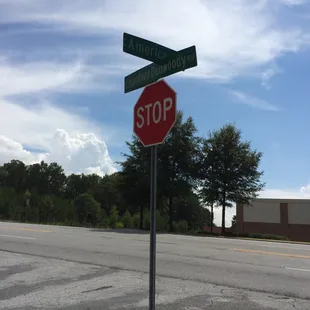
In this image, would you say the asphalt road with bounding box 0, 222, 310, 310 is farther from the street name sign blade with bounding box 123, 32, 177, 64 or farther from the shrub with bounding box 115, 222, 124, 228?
the shrub with bounding box 115, 222, 124, 228

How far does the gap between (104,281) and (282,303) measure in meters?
3.45

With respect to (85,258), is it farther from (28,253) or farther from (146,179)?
(146,179)

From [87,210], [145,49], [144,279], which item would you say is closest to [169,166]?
[144,279]

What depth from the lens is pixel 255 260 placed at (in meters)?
12.3

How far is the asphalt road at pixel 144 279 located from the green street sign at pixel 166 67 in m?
3.54

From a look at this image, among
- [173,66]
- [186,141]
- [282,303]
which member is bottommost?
[282,303]

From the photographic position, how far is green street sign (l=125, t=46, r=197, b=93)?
447 centimetres

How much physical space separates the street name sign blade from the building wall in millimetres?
42452

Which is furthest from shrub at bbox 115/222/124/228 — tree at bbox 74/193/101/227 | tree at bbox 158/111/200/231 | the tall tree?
tree at bbox 74/193/101/227

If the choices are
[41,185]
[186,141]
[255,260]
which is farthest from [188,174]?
[41,185]

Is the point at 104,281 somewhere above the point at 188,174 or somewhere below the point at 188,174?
below

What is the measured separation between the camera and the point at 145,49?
4707 millimetres

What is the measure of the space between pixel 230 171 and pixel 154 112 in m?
26.1

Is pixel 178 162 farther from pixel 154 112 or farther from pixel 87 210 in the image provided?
pixel 87 210
